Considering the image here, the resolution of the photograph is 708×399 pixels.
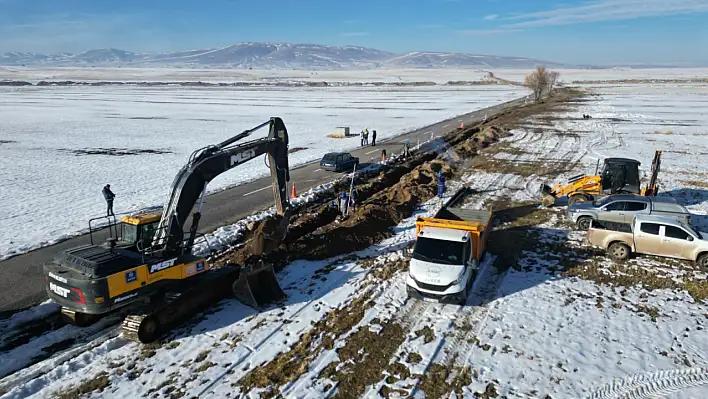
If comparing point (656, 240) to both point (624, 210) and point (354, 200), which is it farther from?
point (354, 200)

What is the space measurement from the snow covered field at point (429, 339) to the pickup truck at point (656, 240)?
1.45 feet

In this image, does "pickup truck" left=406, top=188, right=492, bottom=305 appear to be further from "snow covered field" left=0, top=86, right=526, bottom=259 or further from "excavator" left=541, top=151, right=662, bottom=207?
"snow covered field" left=0, top=86, right=526, bottom=259

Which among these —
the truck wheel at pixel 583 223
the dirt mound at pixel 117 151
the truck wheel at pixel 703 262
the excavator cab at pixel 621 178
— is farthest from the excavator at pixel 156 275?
the dirt mound at pixel 117 151

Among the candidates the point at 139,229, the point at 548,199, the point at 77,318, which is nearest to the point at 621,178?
the point at 548,199

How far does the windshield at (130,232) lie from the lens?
41.5 ft

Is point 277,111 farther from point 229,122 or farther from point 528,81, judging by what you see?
point 528,81

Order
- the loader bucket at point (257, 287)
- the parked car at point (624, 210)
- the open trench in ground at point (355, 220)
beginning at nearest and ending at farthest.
A: the loader bucket at point (257, 287) < the open trench in ground at point (355, 220) < the parked car at point (624, 210)

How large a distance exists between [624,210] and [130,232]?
57.7 ft

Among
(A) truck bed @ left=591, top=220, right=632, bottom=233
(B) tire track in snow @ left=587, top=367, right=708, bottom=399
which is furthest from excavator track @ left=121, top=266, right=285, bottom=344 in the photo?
(A) truck bed @ left=591, top=220, right=632, bottom=233

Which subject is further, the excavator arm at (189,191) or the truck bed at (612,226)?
the truck bed at (612,226)

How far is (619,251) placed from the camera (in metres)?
16.6

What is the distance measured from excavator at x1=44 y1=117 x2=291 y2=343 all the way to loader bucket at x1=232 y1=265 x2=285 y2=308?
27 millimetres

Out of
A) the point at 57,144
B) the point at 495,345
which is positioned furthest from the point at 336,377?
the point at 57,144

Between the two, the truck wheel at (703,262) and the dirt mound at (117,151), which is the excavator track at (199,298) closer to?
the truck wheel at (703,262)
